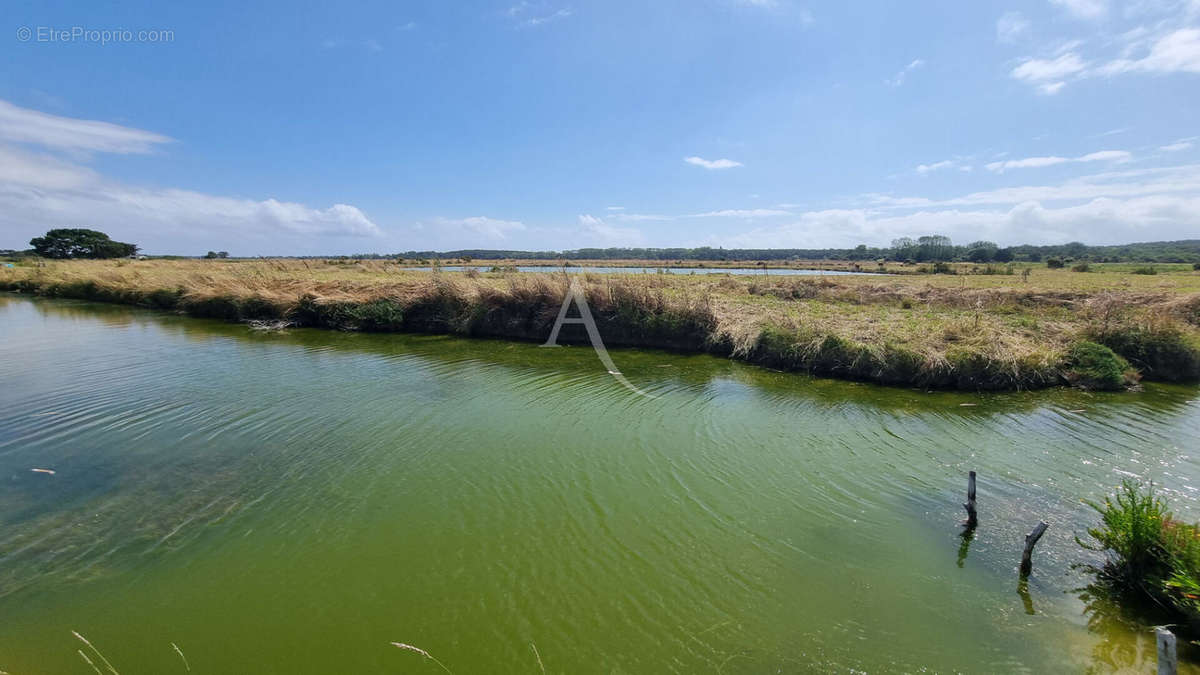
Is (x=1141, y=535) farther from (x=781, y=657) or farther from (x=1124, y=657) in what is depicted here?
(x=781, y=657)

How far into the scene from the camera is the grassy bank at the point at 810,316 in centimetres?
1463

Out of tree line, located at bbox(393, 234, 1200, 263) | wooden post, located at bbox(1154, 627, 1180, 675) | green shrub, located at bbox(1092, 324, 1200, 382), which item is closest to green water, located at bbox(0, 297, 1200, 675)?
wooden post, located at bbox(1154, 627, 1180, 675)

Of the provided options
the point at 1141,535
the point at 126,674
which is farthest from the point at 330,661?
the point at 1141,535

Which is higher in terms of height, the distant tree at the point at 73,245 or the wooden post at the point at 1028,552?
the distant tree at the point at 73,245

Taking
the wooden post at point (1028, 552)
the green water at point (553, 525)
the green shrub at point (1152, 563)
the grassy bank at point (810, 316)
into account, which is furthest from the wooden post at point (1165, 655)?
the grassy bank at point (810, 316)

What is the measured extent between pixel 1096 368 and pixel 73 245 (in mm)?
107794

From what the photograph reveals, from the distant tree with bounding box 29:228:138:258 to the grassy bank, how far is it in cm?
4792

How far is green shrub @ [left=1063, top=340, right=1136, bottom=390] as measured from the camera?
1402 cm

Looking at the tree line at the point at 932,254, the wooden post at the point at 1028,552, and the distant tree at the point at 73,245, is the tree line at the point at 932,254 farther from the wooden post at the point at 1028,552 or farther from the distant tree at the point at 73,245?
the wooden post at the point at 1028,552

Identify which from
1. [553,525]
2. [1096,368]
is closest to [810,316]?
[1096,368]

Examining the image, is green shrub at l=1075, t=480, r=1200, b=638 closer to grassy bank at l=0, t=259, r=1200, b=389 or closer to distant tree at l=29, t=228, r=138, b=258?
grassy bank at l=0, t=259, r=1200, b=389

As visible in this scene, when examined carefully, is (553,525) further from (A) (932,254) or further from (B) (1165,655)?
(A) (932,254)

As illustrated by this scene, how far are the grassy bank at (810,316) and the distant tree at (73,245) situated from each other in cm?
4792

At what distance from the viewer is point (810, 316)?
64.7ft
